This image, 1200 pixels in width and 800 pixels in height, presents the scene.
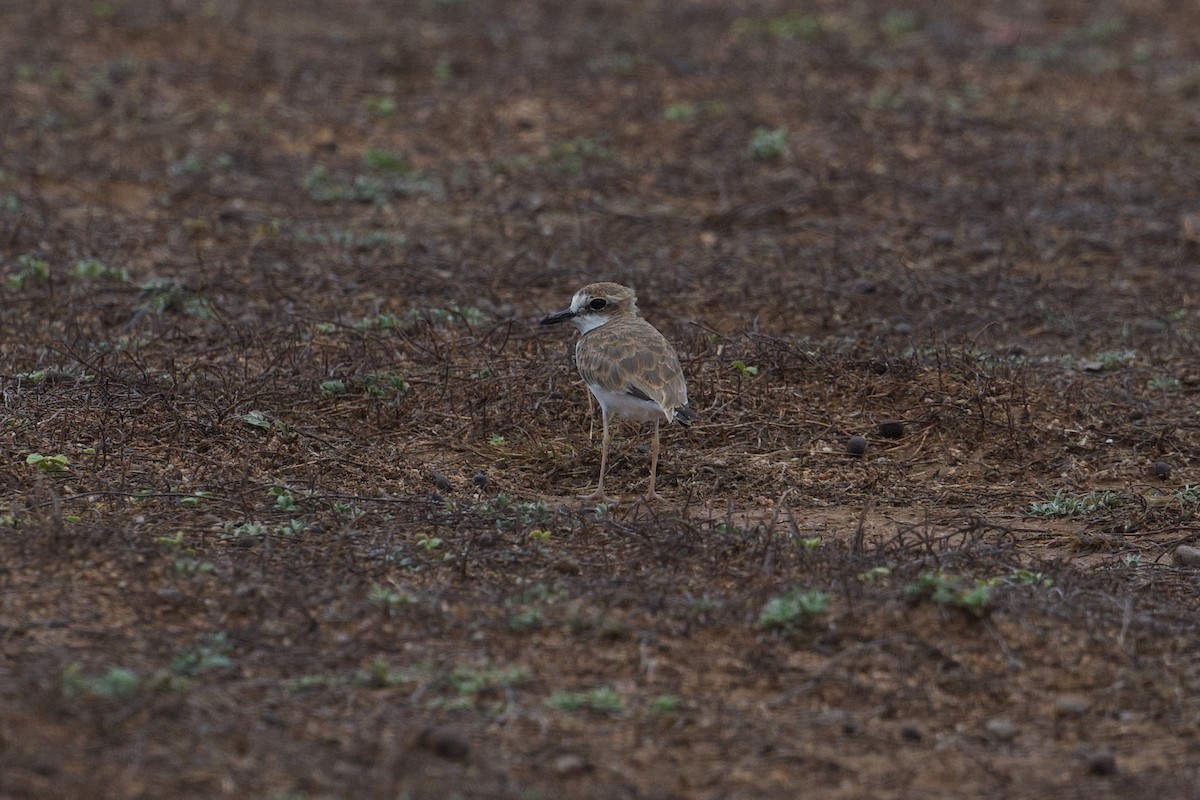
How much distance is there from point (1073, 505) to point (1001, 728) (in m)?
2.44

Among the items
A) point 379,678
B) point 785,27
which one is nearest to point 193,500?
point 379,678

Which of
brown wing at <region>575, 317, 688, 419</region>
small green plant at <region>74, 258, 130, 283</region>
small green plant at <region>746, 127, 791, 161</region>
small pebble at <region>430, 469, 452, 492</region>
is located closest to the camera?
brown wing at <region>575, 317, 688, 419</region>

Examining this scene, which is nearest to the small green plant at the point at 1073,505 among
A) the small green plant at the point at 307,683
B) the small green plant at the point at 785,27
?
the small green plant at the point at 307,683

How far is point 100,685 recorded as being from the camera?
526 centimetres

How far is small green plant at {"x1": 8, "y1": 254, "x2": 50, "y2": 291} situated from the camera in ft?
33.1

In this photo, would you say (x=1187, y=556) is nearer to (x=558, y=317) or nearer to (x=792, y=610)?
(x=792, y=610)

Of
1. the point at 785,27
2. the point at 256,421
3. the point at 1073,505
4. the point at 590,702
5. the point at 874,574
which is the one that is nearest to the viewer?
the point at 590,702

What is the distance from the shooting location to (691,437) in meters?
8.49

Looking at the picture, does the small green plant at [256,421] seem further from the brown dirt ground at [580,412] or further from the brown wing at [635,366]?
the brown wing at [635,366]

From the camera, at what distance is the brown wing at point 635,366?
295 inches

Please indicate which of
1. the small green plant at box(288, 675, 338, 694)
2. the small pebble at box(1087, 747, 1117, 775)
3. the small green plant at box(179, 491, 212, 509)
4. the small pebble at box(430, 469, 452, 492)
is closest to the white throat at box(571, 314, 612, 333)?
the small pebble at box(430, 469, 452, 492)

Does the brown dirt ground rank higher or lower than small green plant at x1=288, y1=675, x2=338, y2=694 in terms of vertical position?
higher

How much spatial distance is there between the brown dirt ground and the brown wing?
1.83 feet

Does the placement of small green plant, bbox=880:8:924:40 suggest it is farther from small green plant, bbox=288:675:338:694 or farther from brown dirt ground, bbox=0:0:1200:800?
small green plant, bbox=288:675:338:694
